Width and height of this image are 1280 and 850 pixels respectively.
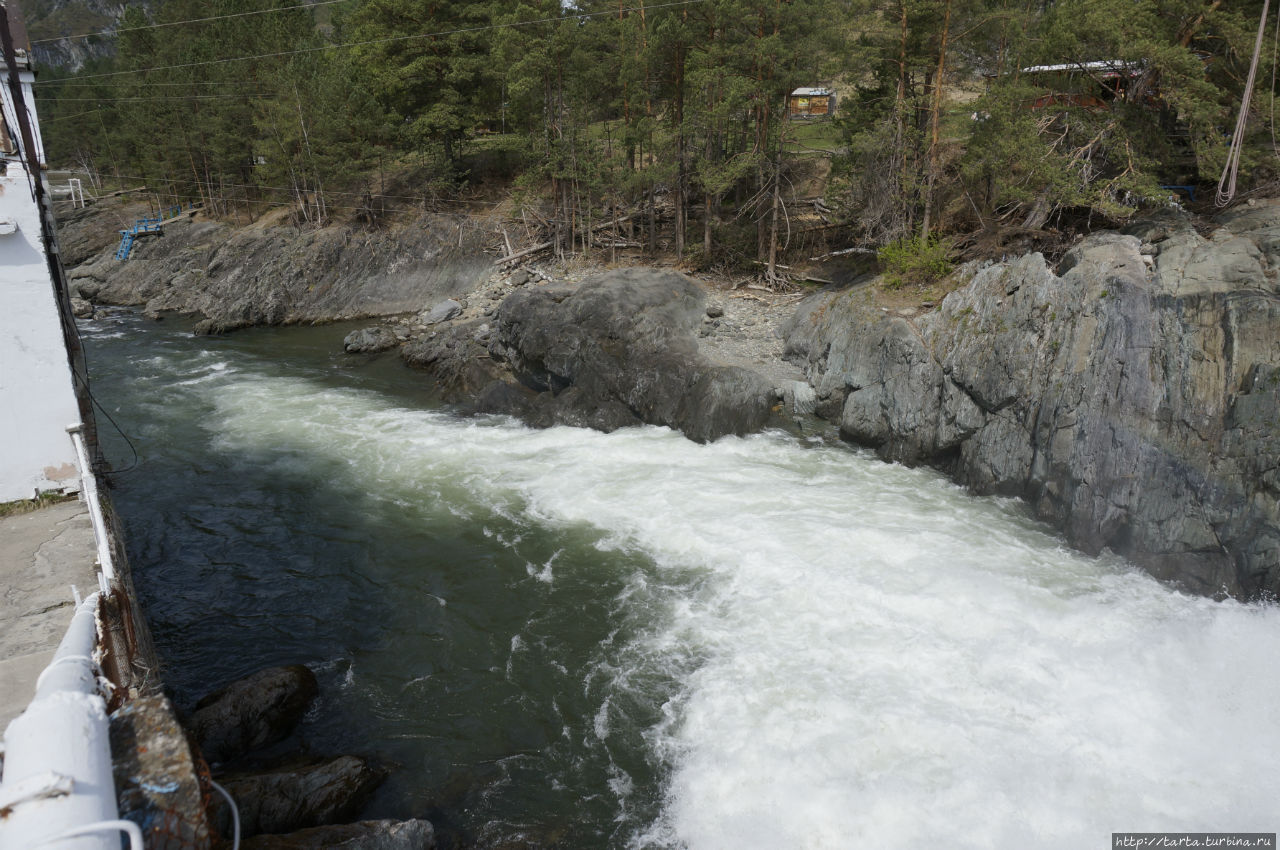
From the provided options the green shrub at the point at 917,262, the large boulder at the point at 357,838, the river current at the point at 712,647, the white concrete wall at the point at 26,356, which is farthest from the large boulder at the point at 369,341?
the large boulder at the point at 357,838

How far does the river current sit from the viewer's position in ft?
26.8

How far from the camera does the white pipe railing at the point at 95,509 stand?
20.5 ft

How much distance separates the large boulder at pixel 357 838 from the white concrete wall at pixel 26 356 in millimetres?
6054

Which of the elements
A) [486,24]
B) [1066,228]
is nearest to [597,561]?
[1066,228]

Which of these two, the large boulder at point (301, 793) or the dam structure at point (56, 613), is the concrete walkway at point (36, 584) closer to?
the dam structure at point (56, 613)

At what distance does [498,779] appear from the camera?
8.73 meters

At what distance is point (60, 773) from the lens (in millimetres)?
3184

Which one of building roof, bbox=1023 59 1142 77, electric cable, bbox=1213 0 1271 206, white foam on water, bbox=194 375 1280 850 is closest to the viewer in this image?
white foam on water, bbox=194 375 1280 850

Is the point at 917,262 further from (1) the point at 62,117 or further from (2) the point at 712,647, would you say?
(1) the point at 62,117

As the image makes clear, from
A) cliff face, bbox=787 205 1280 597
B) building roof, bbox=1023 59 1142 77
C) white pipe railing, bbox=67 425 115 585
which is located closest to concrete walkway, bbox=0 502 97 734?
white pipe railing, bbox=67 425 115 585

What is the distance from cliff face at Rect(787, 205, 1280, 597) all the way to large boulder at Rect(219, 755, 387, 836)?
12469 millimetres

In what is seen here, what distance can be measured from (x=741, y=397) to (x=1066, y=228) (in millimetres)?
9272

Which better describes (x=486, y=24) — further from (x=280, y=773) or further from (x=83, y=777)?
(x=83, y=777)

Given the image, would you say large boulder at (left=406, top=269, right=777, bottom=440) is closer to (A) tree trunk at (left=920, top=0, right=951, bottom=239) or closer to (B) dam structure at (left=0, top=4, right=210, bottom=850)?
(A) tree trunk at (left=920, top=0, right=951, bottom=239)
